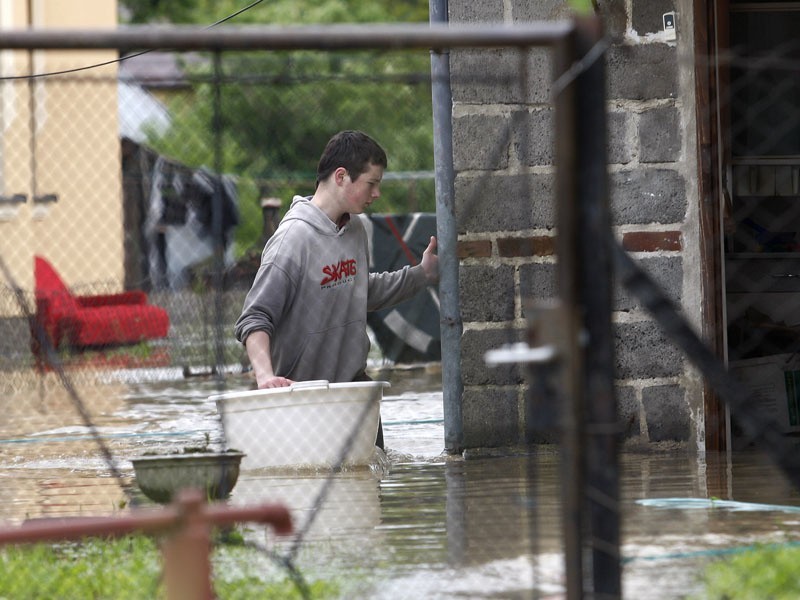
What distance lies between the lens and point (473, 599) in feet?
14.8

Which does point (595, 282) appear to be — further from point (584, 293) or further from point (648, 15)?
point (648, 15)

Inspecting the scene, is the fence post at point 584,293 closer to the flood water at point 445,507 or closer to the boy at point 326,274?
the flood water at point 445,507

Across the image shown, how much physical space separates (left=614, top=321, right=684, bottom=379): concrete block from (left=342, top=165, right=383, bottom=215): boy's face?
1.57 m

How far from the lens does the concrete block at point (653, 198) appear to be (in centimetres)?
764

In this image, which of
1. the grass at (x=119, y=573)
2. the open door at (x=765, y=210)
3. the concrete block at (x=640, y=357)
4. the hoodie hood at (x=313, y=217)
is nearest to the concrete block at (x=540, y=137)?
the concrete block at (x=640, y=357)

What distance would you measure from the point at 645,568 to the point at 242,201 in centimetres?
1476

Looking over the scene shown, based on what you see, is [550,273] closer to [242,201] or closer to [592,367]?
[592,367]

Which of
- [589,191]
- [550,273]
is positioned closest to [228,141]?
[550,273]

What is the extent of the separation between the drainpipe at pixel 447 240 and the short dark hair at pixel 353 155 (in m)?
0.53

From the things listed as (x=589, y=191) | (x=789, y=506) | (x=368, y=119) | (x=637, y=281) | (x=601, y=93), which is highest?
(x=368, y=119)

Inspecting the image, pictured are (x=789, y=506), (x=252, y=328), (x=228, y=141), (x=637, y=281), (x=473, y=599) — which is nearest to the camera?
(x=637, y=281)

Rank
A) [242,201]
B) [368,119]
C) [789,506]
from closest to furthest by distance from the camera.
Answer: [789,506] → [242,201] → [368,119]

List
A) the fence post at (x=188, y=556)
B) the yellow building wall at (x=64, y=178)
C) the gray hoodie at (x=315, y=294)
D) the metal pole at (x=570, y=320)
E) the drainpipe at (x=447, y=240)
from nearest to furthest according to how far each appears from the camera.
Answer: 1. the fence post at (x=188, y=556)
2. the metal pole at (x=570, y=320)
3. the gray hoodie at (x=315, y=294)
4. the drainpipe at (x=447, y=240)
5. the yellow building wall at (x=64, y=178)

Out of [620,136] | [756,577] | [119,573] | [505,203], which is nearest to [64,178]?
[505,203]
